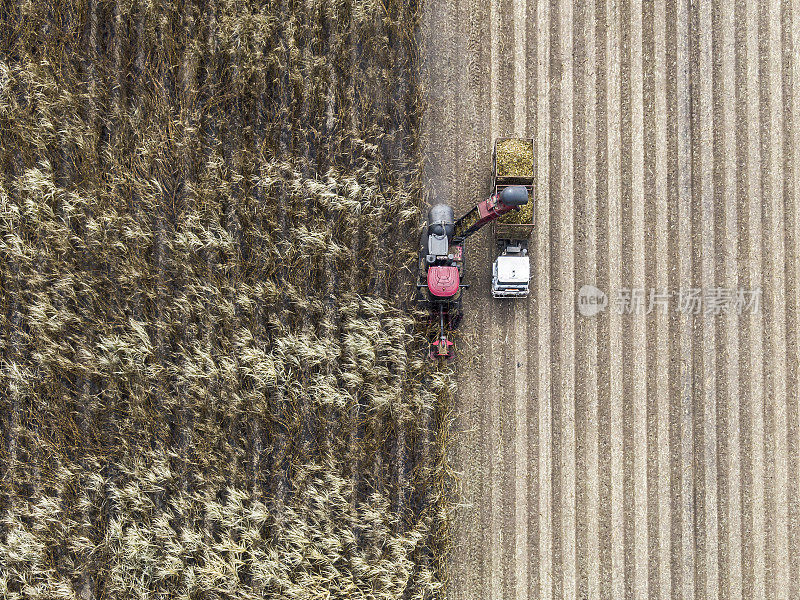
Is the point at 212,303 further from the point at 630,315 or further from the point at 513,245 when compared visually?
the point at 630,315

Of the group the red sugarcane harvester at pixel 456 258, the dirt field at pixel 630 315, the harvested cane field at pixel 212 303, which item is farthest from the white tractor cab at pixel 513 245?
the harvested cane field at pixel 212 303

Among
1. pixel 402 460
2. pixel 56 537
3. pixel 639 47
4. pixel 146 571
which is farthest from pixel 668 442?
pixel 56 537

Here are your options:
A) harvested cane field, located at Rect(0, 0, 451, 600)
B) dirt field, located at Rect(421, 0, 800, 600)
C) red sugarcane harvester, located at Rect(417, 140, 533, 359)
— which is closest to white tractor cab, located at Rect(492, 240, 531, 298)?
red sugarcane harvester, located at Rect(417, 140, 533, 359)

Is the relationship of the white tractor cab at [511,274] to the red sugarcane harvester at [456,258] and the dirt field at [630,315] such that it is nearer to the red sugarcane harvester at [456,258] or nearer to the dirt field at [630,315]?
the red sugarcane harvester at [456,258]

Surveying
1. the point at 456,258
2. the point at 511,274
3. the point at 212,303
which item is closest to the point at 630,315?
the point at 511,274

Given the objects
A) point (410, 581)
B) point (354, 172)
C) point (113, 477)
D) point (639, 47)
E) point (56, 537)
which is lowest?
point (410, 581)

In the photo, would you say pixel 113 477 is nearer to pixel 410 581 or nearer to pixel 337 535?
pixel 337 535

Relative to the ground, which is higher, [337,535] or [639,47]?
[639,47]
